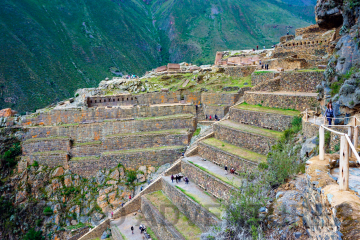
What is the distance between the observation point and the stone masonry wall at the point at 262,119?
11202 mm

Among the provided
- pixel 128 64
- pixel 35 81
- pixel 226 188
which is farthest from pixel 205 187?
pixel 128 64

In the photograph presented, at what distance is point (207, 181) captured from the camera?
36.7 ft

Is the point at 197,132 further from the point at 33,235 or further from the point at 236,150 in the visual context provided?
the point at 33,235

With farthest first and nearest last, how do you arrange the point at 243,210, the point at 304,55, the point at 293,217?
the point at 304,55
the point at 243,210
the point at 293,217

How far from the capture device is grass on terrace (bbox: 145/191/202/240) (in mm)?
9812

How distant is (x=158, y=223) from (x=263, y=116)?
6686mm

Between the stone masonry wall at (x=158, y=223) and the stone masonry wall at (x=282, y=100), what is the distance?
7.34 meters

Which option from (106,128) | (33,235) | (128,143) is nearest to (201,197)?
(128,143)

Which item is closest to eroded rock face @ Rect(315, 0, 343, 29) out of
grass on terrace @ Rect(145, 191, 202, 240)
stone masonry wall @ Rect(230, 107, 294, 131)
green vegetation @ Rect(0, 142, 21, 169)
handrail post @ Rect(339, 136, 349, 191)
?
stone masonry wall @ Rect(230, 107, 294, 131)

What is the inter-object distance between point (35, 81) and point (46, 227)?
2837 cm

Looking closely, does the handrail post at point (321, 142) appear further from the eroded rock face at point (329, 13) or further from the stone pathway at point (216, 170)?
the eroded rock face at point (329, 13)

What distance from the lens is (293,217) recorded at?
516 cm

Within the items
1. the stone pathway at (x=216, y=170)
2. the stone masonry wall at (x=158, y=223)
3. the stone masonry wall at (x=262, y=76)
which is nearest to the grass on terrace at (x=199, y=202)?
the stone pathway at (x=216, y=170)

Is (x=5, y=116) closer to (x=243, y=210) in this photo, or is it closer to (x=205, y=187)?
(x=205, y=187)
